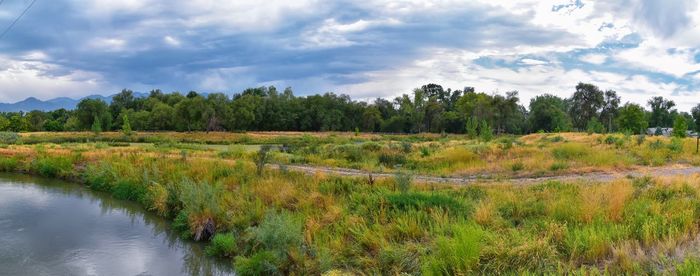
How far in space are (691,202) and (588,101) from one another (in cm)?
11044

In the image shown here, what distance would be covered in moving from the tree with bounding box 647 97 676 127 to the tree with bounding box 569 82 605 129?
23.3 m

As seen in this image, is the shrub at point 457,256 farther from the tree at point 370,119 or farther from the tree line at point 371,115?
the tree at point 370,119

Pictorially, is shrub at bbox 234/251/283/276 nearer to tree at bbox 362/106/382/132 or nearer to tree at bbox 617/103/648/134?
tree at bbox 617/103/648/134

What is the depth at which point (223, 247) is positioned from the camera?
47.2ft

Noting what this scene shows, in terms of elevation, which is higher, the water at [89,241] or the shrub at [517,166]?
the shrub at [517,166]

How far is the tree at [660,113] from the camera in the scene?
123m

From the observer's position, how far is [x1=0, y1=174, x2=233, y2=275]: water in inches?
535

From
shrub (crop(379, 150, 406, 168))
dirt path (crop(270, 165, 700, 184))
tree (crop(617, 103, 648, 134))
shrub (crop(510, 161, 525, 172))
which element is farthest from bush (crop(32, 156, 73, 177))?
tree (crop(617, 103, 648, 134))

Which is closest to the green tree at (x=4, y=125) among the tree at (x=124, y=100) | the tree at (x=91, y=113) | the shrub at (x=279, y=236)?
the tree at (x=124, y=100)

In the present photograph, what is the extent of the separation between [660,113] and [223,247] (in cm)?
13823

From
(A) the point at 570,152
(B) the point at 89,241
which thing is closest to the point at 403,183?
(B) the point at 89,241

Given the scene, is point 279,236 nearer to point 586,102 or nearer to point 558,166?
point 558,166

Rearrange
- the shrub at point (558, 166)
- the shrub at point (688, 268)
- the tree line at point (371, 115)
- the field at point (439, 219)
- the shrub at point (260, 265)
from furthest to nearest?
the tree line at point (371, 115), the shrub at point (558, 166), the shrub at point (260, 265), the field at point (439, 219), the shrub at point (688, 268)

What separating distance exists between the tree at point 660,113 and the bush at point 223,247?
13423 centimetres
